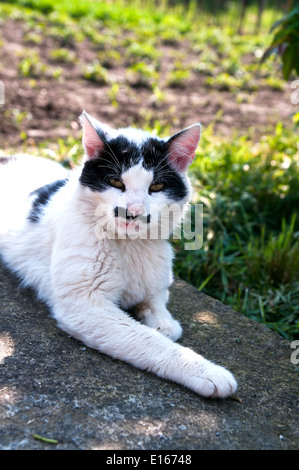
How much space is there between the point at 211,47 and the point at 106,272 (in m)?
8.68

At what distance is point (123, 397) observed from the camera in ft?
6.42

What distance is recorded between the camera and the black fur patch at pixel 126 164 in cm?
226

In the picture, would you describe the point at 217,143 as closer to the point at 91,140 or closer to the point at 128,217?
the point at 91,140

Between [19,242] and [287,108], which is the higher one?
[287,108]

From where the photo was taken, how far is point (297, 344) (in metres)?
2.65

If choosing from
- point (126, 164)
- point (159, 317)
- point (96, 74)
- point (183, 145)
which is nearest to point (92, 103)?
point (96, 74)

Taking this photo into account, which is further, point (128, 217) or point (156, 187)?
point (156, 187)

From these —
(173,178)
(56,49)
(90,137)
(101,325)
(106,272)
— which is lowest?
(101,325)

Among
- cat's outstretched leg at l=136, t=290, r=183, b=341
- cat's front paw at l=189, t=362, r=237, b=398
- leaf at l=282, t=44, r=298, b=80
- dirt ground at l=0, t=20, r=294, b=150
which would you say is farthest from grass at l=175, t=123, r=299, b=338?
cat's front paw at l=189, t=362, r=237, b=398

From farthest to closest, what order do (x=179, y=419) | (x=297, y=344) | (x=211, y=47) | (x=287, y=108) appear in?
(x=211, y=47), (x=287, y=108), (x=297, y=344), (x=179, y=419)

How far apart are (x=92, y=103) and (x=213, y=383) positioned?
483 cm

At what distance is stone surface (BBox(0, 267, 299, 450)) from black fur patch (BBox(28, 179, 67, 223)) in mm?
459
